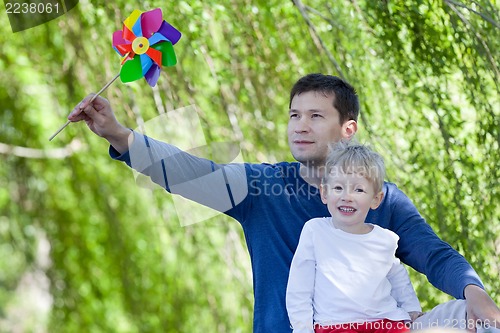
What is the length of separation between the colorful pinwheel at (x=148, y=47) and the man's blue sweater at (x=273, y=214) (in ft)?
0.46

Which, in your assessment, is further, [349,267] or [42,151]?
[42,151]

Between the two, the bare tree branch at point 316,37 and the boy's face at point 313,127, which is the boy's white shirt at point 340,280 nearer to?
the boy's face at point 313,127

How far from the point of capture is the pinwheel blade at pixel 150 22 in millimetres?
2042

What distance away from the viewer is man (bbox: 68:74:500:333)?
6.67ft

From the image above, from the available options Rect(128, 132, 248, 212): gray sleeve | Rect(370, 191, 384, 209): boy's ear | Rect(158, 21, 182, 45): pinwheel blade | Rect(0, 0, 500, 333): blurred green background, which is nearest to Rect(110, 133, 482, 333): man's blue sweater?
Rect(128, 132, 248, 212): gray sleeve

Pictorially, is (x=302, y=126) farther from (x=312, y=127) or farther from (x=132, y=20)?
(x=132, y=20)

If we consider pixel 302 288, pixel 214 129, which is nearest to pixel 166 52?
pixel 302 288

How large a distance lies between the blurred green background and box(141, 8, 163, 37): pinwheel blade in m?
1.14

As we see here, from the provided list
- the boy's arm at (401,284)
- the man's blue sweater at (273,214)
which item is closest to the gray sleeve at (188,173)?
the man's blue sweater at (273,214)

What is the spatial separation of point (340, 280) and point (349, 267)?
0.10ft

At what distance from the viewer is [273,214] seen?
2.16 m

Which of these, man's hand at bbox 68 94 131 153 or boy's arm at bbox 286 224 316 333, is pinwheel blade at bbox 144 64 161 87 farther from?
boy's arm at bbox 286 224 316 333

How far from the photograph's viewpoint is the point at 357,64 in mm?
3223

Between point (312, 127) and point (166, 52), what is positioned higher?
point (166, 52)
